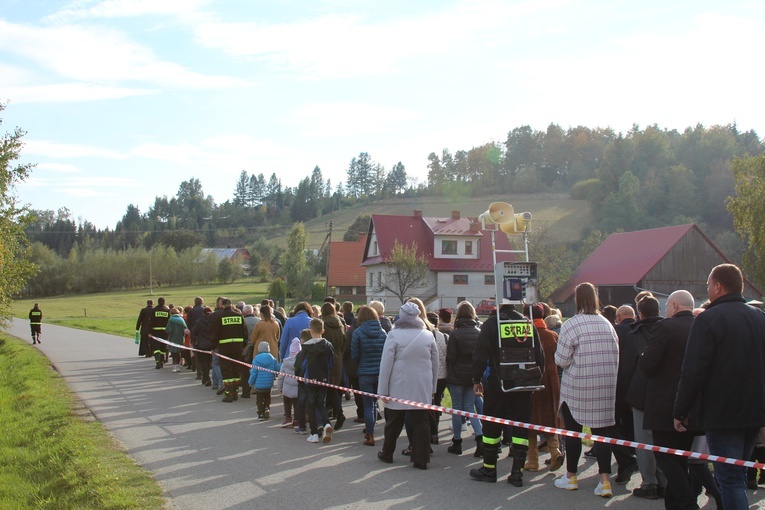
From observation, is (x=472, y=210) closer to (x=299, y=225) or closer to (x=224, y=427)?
(x=299, y=225)

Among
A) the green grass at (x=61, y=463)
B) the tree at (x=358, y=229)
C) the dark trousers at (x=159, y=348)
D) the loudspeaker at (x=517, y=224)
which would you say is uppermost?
the tree at (x=358, y=229)

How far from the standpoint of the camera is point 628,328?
25.6 ft

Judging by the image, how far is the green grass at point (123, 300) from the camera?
63406 millimetres

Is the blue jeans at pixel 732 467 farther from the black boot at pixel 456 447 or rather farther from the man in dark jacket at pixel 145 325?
the man in dark jacket at pixel 145 325

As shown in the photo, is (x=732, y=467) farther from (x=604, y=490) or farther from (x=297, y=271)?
(x=297, y=271)

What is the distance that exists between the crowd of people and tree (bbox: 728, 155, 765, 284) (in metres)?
29.8

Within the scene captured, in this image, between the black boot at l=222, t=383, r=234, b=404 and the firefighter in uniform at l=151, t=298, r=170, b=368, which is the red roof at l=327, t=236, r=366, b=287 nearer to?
the firefighter in uniform at l=151, t=298, r=170, b=368

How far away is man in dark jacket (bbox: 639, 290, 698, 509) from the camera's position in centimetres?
612

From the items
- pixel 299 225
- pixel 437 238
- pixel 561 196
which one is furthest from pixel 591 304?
pixel 561 196

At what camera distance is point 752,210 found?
36375 millimetres

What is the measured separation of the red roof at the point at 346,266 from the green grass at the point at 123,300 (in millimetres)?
7608

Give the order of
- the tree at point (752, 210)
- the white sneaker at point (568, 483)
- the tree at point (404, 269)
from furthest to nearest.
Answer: the tree at point (404, 269) < the tree at point (752, 210) < the white sneaker at point (568, 483)

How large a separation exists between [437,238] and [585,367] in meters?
52.0

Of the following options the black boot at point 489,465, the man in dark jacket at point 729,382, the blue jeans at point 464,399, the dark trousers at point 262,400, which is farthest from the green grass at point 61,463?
the man in dark jacket at point 729,382
